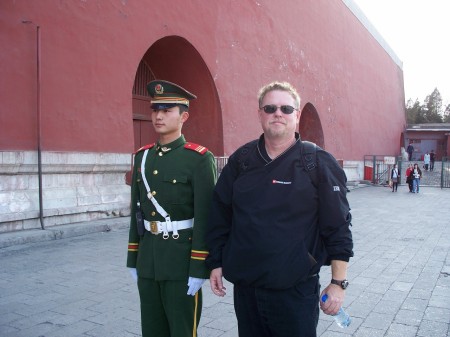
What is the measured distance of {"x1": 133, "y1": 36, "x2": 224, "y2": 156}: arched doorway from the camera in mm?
10320

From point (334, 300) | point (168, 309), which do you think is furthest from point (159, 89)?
point (334, 300)

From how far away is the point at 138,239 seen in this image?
2.56 m

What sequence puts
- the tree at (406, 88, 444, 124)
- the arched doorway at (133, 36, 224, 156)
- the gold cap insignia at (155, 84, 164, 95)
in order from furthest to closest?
the tree at (406, 88, 444, 124) → the arched doorway at (133, 36, 224, 156) → the gold cap insignia at (155, 84, 164, 95)

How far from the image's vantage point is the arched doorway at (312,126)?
707 inches

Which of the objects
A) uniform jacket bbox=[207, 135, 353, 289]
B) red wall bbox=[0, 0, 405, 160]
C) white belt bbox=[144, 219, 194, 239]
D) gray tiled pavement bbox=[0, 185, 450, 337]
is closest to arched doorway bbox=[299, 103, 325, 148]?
red wall bbox=[0, 0, 405, 160]

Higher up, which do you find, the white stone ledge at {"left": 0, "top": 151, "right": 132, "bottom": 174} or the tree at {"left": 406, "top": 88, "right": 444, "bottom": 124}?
the tree at {"left": 406, "top": 88, "right": 444, "bottom": 124}

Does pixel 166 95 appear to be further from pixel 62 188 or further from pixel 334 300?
pixel 62 188

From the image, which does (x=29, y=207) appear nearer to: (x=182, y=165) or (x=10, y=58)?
(x=10, y=58)

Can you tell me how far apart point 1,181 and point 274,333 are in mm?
5305

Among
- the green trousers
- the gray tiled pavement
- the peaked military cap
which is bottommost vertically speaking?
the gray tiled pavement

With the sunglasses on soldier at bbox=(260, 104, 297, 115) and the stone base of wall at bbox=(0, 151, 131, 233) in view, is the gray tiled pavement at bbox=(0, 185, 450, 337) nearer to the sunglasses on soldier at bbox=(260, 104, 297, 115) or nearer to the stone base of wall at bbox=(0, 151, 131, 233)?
the stone base of wall at bbox=(0, 151, 131, 233)

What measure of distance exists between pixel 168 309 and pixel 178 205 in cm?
53

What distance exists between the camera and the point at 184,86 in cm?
1105

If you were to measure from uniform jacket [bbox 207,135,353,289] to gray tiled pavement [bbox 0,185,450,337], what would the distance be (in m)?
1.56
